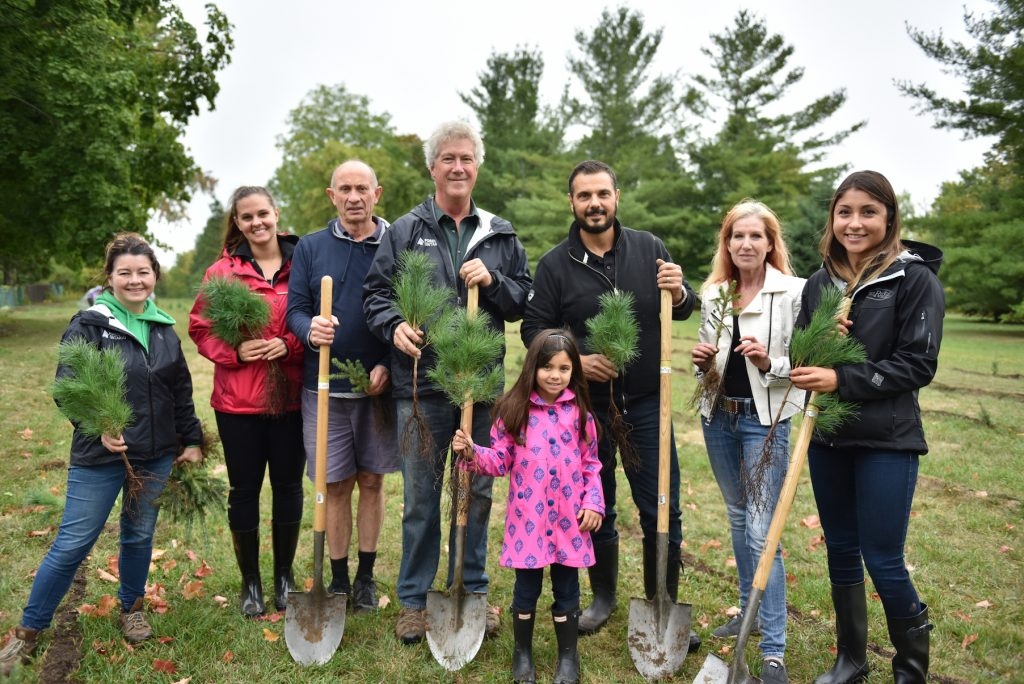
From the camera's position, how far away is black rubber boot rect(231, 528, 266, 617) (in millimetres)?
4531

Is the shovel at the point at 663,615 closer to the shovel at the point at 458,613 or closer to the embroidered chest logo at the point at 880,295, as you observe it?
the shovel at the point at 458,613

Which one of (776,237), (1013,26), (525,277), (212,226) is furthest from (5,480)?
(212,226)

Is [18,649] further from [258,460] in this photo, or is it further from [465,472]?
[465,472]

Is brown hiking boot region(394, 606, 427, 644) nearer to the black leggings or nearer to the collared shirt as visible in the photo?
the black leggings

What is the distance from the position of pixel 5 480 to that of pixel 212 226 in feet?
228

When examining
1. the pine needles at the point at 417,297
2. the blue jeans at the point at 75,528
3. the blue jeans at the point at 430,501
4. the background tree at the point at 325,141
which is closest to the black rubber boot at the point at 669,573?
the blue jeans at the point at 430,501

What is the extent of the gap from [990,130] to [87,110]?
24.2 meters

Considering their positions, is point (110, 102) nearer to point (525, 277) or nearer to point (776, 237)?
point (525, 277)

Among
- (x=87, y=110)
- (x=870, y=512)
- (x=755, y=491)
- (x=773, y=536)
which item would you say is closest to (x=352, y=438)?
(x=755, y=491)

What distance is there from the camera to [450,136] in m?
4.11

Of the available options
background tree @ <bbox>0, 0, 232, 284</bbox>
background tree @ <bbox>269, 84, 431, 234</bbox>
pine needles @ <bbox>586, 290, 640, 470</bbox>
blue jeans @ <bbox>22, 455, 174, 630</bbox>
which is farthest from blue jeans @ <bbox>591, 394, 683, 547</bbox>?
background tree @ <bbox>269, 84, 431, 234</bbox>

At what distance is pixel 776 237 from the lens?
394 cm

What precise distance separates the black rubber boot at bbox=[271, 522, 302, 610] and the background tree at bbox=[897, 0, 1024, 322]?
2320 cm

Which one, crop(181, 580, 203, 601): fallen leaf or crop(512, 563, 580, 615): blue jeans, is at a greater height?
crop(512, 563, 580, 615): blue jeans
